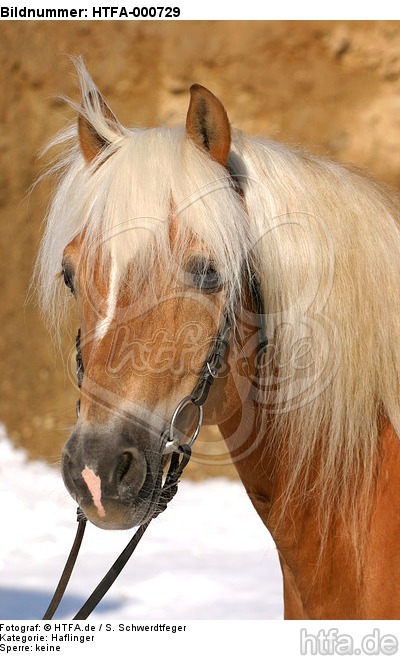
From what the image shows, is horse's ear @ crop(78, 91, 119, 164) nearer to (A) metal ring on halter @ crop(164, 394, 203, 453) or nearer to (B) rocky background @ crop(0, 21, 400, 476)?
(A) metal ring on halter @ crop(164, 394, 203, 453)

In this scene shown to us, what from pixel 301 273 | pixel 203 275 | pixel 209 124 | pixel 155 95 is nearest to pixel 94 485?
pixel 203 275

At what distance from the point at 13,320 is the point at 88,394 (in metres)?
3.01

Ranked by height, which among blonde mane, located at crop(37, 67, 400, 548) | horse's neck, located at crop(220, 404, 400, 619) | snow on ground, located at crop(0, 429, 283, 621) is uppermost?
blonde mane, located at crop(37, 67, 400, 548)

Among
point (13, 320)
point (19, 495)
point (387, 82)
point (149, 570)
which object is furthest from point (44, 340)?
point (387, 82)

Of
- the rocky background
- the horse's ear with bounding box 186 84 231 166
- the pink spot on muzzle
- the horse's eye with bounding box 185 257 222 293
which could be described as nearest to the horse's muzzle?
the pink spot on muzzle

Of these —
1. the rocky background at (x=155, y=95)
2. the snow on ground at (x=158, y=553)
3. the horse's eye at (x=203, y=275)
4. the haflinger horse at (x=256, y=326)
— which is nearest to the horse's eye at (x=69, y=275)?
the haflinger horse at (x=256, y=326)

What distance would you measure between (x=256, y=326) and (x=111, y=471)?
37 cm

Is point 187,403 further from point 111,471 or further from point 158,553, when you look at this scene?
point 158,553

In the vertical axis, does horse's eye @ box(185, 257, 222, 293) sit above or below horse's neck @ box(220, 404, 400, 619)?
above

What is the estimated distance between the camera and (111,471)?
45.8 inches

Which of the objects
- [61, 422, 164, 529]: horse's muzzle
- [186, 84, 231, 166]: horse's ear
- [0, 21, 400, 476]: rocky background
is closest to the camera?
[61, 422, 164, 529]: horse's muzzle

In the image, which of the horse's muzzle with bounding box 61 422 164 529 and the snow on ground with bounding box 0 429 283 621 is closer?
the horse's muzzle with bounding box 61 422 164 529

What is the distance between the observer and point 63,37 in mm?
3953

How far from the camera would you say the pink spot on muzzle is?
116 cm
